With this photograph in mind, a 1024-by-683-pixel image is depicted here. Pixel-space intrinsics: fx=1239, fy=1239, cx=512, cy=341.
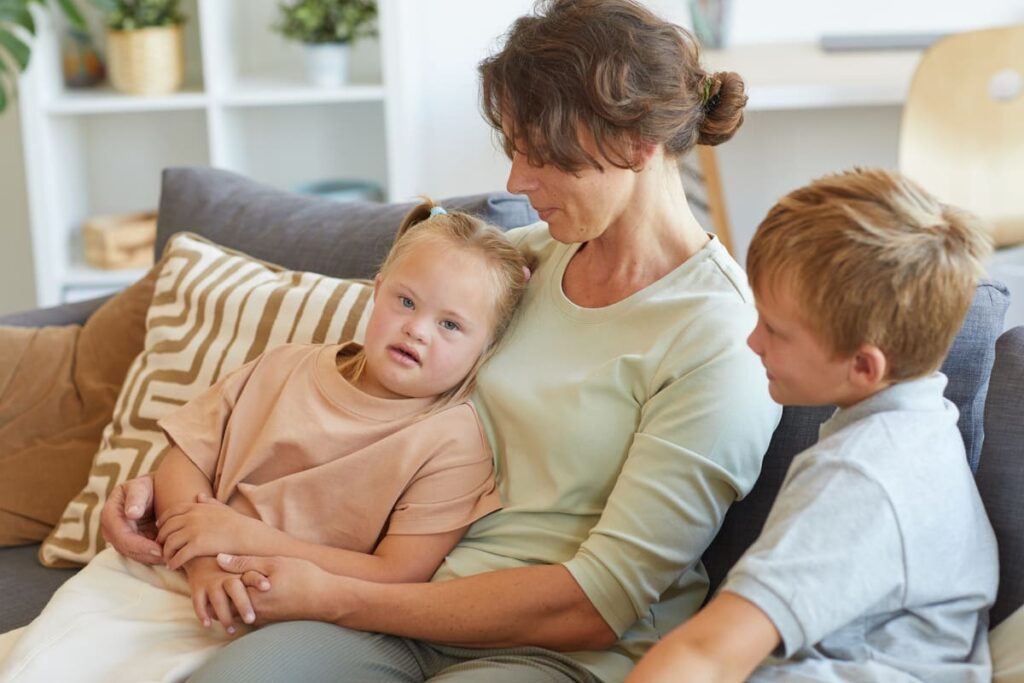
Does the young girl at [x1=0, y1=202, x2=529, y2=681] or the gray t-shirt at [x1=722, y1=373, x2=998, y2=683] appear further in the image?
the young girl at [x1=0, y1=202, x2=529, y2=681]

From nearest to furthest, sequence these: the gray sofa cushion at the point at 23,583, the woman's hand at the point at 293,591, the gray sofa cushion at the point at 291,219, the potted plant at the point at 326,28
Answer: the woman's hand at the point at 293,591 < the gray sofa cushion at the point at 23,583 < the gray sofa cushion at the point at 291,219 < the potted plant at the point at 326,28

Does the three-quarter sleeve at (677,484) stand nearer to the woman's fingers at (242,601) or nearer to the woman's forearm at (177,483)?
the woman's fingers at (242,601)

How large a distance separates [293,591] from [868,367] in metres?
0.64

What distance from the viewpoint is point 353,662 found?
126cm

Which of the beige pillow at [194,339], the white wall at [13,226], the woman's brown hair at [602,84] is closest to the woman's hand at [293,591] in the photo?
the beige pillow at [194,339]

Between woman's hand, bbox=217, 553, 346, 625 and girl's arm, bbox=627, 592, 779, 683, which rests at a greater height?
girl's arm, bbox=627, 592, 779, 683

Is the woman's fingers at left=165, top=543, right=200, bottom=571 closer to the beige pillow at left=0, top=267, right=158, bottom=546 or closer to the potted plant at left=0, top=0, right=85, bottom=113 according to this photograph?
the beige pillow at left=0, top=267, right=158, bottom=546

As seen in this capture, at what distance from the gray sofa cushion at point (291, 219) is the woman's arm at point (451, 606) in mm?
580

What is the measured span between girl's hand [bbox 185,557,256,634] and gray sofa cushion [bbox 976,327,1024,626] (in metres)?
0.75

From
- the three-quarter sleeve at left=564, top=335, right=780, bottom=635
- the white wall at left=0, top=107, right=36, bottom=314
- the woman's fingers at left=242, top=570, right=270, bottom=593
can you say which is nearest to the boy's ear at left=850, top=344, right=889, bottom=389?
the three-quarter sleeve at left=564, top=335, right=780, bottom=635

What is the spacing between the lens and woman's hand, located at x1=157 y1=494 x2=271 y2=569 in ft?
4.47

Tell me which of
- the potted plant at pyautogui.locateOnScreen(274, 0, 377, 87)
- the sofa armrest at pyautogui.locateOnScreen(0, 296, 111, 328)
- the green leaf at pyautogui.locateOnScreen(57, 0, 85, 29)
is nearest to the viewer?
the sofa armrest at pyautogui.locateOnScreen(0, 296, 111, 328)

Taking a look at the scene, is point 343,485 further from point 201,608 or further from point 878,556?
point 878,556

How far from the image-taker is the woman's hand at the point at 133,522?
144 cm
